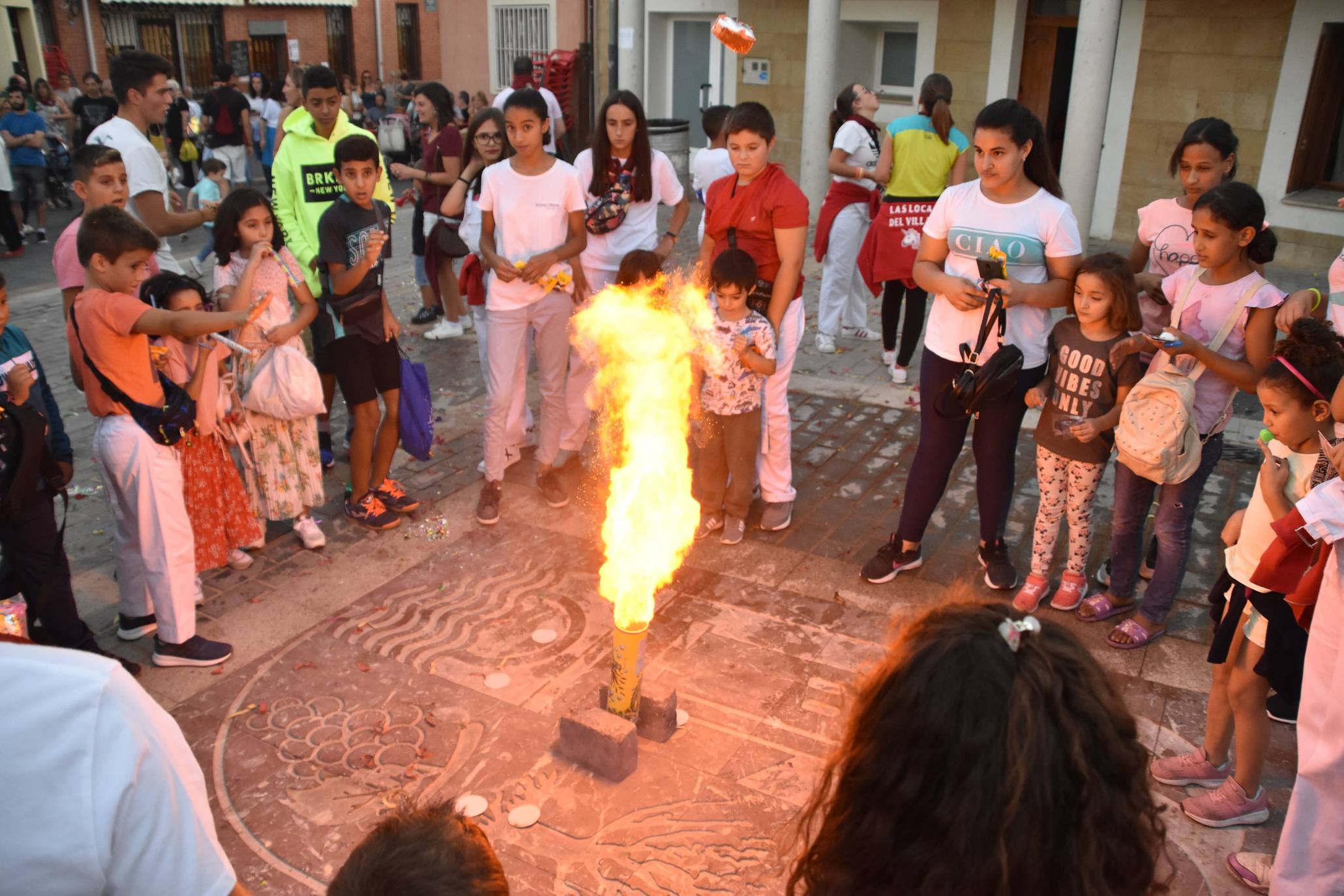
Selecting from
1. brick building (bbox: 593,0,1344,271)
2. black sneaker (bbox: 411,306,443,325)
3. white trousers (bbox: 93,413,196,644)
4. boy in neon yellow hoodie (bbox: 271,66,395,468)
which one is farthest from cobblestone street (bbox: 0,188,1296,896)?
brick building (bbox: 593,0,1344,271)

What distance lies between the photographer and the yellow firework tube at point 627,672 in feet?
13.9

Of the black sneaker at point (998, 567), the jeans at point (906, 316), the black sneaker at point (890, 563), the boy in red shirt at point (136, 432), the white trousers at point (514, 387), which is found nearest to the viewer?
the boy in red shirt at point (136, 432)

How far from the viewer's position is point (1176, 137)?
1350 centimetres

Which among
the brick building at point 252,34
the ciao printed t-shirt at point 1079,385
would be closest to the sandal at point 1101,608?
the ciao printed t-shirt at point 1079,385

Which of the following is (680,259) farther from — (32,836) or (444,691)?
(32,836)

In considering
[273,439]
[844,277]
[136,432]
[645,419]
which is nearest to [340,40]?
[844,277]

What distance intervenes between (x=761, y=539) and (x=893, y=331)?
341 centimetres

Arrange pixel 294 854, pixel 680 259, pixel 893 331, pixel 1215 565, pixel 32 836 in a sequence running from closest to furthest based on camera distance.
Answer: pixel 32 836
pixel 294 854
pixel 1215 565
pixel 893 331
pixel 680 259

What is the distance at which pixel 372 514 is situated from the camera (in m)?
6.27

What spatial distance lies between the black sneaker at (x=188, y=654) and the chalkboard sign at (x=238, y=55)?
25.0m

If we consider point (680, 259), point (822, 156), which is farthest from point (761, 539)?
point (822, 156)

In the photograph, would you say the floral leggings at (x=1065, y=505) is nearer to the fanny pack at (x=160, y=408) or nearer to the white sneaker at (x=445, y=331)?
the fanny pack at (x=160, y=408)

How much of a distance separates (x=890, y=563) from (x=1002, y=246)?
177cm

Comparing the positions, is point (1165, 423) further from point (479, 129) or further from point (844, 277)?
point (479, 129)
